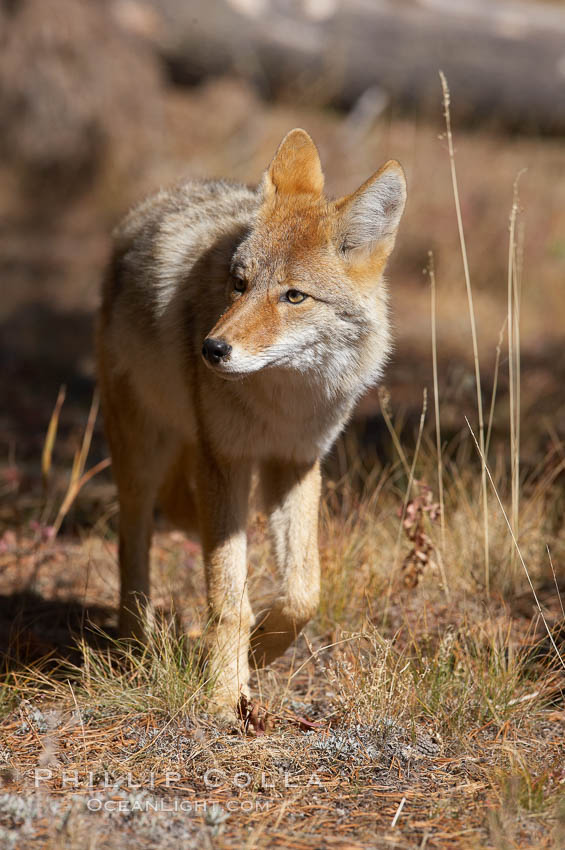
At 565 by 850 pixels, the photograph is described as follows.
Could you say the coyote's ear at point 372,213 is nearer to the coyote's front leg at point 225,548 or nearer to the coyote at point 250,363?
the coyote at point 250,363

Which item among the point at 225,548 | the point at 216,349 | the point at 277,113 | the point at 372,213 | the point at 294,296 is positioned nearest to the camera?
the point at 216,349

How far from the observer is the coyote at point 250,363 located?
3781mm

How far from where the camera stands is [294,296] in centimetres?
377

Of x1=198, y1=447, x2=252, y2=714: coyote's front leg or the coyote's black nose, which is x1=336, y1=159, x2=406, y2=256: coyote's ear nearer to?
the coyote's black nose

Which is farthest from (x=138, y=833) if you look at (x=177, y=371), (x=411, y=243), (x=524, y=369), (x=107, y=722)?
(x=411, y=243)

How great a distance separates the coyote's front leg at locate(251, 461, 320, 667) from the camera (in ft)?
13.6

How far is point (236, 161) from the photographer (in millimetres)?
13023

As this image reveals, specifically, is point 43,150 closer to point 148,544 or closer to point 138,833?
point 148,544

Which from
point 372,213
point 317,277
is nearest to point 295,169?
point 372,213

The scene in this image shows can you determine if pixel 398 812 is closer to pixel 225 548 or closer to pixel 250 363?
pixel 225 548

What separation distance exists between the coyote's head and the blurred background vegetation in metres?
7.45

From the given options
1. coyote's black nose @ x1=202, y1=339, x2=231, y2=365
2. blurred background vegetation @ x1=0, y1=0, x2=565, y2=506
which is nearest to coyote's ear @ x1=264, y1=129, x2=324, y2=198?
coyote's black nose @ x1=202, y1=339, x2=231, y2=365

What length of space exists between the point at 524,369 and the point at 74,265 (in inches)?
244

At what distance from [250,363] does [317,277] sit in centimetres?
58
